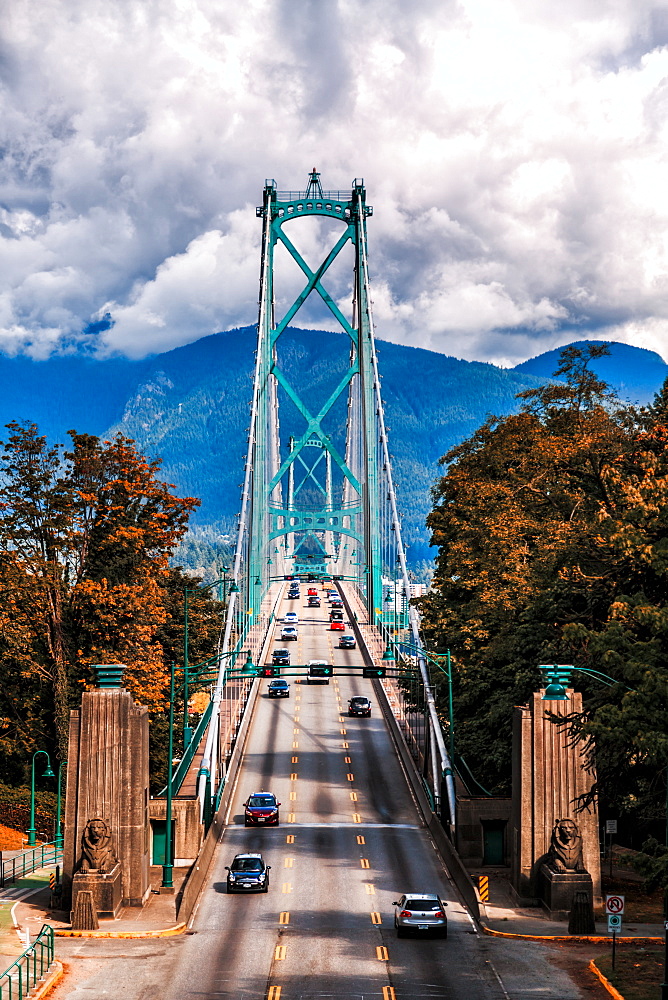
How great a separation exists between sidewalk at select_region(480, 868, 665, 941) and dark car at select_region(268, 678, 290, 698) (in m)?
46.8

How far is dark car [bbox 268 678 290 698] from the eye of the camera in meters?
90.1

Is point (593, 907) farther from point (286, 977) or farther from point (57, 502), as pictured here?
point (57, 502)

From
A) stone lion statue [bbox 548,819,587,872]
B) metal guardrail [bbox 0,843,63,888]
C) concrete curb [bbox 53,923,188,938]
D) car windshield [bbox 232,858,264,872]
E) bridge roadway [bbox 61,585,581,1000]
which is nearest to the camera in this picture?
bridge roadway [bbox 61,585,581,1000]

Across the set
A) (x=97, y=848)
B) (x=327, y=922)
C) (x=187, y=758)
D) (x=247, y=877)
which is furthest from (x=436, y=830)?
(x=97, y=848)

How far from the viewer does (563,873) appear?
4138 centimetres

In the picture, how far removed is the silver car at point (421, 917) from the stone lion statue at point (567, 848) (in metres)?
4.74

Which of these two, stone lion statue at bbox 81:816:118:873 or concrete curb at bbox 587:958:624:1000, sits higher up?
stone lion statue at bbox 81:816:118:873

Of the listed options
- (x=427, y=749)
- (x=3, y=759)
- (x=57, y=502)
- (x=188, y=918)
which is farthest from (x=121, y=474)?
(x=188, y=918)

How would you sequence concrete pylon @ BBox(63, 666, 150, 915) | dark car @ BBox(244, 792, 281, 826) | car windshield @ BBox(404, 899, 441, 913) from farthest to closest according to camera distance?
dark car @ BBox(244, 792, 281, 826)
concrete pylon @ BBox(63, 666, 150, 915)
car windshield @ BBox(404, 899, 441, 913)

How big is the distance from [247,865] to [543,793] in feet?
34.6

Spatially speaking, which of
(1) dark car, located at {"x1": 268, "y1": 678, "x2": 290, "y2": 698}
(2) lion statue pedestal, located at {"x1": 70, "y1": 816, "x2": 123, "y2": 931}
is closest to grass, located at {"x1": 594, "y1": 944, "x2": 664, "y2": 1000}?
(2) lion statue pedestal, located at {"x1": 70, "y1": 816, "x2": 123, "y2": 931}

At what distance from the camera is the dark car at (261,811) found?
5659cm

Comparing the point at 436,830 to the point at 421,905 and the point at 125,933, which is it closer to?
the point at 421,905

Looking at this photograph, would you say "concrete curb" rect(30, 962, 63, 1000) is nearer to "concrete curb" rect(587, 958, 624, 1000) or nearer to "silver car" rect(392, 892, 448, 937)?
"silver car" rect(392, 892, 448, 937)
